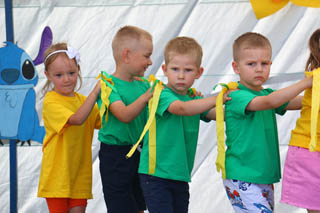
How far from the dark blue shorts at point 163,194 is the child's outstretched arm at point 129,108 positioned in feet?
0.99

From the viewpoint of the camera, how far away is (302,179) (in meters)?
2.57

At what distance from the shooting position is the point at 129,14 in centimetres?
371

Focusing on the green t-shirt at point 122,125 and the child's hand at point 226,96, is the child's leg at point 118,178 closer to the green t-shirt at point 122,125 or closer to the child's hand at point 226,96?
the green t-shirt at point 122,125

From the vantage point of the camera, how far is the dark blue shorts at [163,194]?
106 inches

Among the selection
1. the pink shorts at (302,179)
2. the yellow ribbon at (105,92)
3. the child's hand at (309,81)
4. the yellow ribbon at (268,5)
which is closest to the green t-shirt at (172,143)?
the yellow ribbon at (105,92)

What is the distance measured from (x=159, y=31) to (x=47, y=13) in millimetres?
764

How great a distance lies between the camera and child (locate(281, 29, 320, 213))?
100 inches

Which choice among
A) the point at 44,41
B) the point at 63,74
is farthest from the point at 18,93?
the point at 63,74

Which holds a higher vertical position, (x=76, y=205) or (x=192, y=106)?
(x=192, y=106)

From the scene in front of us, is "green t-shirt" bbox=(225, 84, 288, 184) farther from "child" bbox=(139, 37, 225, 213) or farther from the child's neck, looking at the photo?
the child's neck

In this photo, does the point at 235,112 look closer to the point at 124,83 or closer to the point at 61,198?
the point at 124,83

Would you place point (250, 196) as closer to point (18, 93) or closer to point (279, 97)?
point (279, 97)

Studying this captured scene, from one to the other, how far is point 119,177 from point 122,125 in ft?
0.90

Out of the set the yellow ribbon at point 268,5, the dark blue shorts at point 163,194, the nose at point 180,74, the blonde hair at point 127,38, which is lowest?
the dark blue shorts at point 163,194
